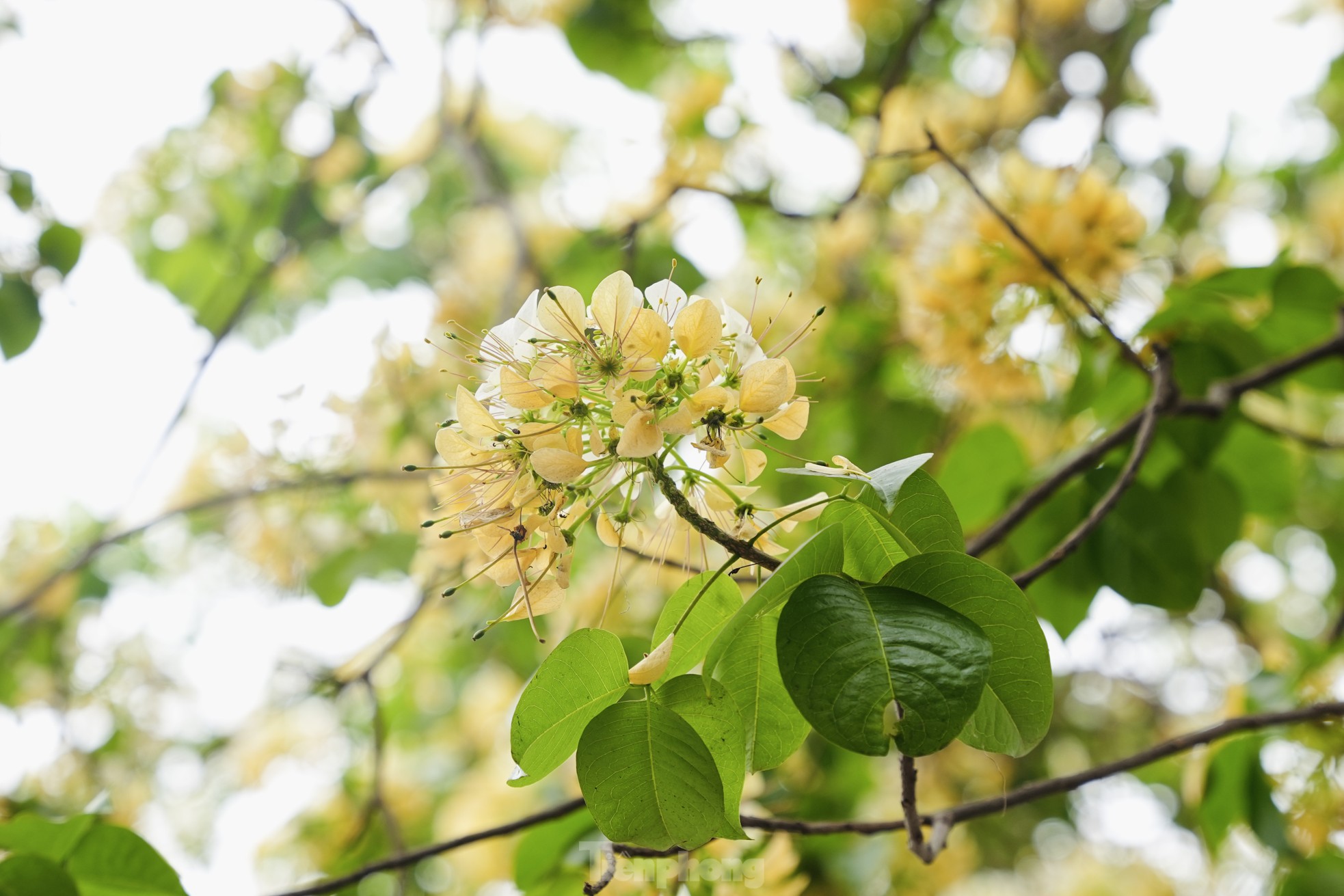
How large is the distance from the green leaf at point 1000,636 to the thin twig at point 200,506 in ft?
3.60

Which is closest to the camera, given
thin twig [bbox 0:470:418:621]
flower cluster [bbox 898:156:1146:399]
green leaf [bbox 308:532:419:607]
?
flower cluster [bbox 898:156:1146:399]

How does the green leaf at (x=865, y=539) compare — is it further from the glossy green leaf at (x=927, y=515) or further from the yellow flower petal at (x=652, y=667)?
the yellow flower petal at (x=652, y=667)

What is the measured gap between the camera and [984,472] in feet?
4.88

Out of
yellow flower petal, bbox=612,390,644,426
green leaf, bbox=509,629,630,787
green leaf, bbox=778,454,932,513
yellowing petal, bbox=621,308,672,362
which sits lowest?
green leaf, bbox=509,629,630,787

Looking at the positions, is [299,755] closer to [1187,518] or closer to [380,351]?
[380,351]

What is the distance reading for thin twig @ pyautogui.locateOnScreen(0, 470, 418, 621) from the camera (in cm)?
163

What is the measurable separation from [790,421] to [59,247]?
56.6 inches

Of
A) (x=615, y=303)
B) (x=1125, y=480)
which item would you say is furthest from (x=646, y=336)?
(x=1125, y=480)

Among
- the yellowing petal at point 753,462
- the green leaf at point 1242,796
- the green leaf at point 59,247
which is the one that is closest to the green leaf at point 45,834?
the yellowing petal at point 753,462

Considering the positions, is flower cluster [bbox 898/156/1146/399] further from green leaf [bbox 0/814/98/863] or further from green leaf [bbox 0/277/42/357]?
green leaf [bbox 0/277/42/357]

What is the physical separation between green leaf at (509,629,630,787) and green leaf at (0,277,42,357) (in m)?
1.34

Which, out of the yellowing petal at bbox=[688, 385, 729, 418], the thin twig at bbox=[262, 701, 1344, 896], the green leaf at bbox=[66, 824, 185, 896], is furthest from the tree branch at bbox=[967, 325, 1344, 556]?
the green leaf at bbox=[66, 824, 185, 896]

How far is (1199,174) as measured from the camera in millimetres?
2773

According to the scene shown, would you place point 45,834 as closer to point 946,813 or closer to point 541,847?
point 541,847
